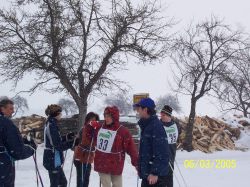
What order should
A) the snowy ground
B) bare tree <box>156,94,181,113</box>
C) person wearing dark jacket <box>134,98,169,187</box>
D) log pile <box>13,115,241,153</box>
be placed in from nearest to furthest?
person wearing dark jacket <box>134,98,169,187</box> → the snowy ground → log pile <box>13,115,241,153</box> → bare tree <box>156,94,181,113</box>

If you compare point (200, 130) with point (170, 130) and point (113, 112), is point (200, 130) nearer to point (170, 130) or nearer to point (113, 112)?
point (170, 130)

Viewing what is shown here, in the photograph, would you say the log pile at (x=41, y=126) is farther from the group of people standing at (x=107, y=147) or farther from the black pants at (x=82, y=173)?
the group of people standing at (x=107, y=147)

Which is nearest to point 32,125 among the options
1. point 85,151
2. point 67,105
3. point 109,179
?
point 85,151

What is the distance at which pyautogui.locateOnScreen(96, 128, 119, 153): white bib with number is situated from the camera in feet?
22.7

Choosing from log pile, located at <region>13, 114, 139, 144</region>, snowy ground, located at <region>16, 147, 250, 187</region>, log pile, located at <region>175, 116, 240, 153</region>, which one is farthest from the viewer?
log pile, located at <region>175, 116, 240, 153</region>

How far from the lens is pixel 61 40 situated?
54.3ft

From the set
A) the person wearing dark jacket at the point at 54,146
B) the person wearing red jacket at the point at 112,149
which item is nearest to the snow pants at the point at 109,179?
the person wearing red jacket at the point at 112,149

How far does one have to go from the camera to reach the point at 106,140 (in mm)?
6938

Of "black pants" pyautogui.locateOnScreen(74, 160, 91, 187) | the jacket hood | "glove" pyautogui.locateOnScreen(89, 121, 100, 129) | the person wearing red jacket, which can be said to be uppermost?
the jacket hood

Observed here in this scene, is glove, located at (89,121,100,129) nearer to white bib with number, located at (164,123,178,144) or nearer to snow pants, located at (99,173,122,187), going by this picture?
snow pants, located at (99,173,122,187)

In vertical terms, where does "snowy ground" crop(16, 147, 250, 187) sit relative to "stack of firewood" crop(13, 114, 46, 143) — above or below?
below

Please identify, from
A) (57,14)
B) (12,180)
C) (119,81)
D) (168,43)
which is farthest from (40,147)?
(12,180)

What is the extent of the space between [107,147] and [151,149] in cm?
140

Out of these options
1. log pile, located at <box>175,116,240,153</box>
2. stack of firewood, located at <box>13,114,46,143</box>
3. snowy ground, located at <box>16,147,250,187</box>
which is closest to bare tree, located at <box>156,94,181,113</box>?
log pile, located at <box>175,116,240,153</box>
